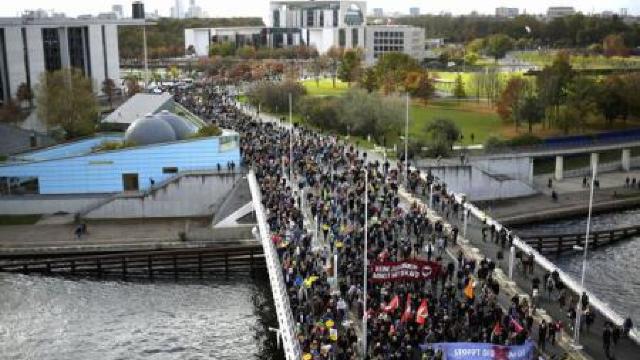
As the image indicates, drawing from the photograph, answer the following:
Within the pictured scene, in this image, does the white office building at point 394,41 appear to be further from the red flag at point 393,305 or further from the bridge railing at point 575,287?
the red flag at point 393,305

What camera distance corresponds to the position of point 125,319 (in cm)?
3066

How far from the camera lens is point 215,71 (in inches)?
4715

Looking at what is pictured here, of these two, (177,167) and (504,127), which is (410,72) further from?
(177,167)

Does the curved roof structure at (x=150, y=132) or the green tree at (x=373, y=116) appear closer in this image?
the curved roof structure at (x=150, y=132)

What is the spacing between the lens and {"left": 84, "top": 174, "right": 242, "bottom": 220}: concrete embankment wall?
44688mm

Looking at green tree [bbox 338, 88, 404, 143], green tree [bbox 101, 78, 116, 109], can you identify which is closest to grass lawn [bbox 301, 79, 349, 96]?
green tree [bbox 101, 78, 116, 109]

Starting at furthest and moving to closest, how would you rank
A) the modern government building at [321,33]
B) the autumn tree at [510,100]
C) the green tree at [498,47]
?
the modern government building at [321,33]
the green tree at [498,47]
the autumn tree at [510,100]

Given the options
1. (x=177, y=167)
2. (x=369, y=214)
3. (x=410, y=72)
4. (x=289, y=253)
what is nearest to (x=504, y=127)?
(x=410, y=72)

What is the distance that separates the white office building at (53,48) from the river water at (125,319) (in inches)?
1914

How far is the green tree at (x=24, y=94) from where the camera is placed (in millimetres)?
77125

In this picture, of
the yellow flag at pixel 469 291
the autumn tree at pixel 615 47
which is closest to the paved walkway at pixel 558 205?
the yellow flag at pixel 469 291

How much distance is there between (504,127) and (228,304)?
141 feet

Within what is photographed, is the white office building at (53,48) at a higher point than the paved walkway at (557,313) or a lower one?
higher

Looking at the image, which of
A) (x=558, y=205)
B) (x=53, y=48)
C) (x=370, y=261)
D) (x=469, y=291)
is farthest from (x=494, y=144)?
(x=53, y=48)
